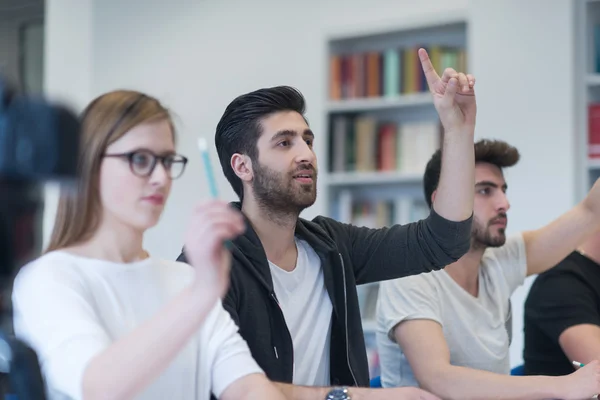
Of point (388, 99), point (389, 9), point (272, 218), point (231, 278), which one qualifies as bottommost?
point (231, 278)

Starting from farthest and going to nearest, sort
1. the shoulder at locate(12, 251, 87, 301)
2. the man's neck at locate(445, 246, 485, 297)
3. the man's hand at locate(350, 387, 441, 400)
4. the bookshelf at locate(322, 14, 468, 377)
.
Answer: the bookshelf at locate(322, 14, 468, 377), the man's neck at locate(445, 246, 485, 297), the man's hand at locate(350, 387, 441, 400), the shoulder at locate(12, 251, 87, 301)

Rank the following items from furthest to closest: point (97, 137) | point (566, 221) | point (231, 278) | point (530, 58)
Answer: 1. point (530, 58)
2. point (566, 221)
3. point (231, 278)
4. point (97, 137)

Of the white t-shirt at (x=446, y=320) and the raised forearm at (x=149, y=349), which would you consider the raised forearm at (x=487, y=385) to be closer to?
the white t-shirt at (x=446, y=320)

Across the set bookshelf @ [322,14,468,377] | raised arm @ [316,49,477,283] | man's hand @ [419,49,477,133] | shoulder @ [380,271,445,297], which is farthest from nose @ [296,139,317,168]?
bookshelf @ [322,14,468,377]

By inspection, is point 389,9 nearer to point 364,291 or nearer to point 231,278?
point 364,291

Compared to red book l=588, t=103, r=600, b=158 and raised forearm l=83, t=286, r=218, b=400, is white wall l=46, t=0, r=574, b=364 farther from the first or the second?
raised forearm l=83, t=286, r=218, b=400

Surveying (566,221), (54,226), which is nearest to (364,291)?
(566,221)

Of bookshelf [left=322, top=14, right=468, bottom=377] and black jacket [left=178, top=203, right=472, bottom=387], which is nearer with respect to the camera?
black jacket [left=178, top=203, right=472, bottom=387]

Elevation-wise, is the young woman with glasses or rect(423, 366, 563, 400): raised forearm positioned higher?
the young woman with glasses

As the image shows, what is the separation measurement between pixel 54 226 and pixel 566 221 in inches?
A: 71.4

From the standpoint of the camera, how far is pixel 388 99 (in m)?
4.21

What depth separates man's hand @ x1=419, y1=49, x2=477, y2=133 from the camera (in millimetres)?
1901

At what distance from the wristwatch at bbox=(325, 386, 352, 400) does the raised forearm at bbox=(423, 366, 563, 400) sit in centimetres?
39

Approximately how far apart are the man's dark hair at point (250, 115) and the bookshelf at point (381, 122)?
78.0 inches
